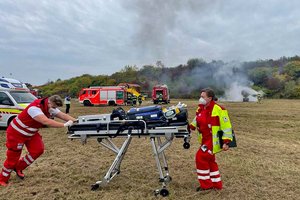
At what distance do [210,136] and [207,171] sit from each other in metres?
0.58

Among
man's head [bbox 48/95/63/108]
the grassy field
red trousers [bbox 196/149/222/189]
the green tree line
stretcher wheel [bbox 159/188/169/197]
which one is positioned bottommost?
the grassy field

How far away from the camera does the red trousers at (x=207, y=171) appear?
16.9 ft

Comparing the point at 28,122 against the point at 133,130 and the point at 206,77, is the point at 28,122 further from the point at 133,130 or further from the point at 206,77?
the point at 206,77

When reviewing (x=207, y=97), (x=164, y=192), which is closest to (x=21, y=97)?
(x=164, y=192)

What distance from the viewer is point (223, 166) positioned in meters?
6.93

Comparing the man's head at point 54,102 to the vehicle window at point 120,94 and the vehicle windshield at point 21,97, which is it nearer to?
the vehicle windshield at point 21,97

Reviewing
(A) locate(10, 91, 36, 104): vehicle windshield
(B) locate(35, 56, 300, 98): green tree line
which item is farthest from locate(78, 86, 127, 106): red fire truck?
(A) locate(10, 91, 36, 104): vehicle windshield

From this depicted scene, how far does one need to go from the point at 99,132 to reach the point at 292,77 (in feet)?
236

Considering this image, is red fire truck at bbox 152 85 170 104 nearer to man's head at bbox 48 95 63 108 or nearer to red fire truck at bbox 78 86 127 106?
red fire truck at bbox 78 86 127 106

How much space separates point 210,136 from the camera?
5.20 m

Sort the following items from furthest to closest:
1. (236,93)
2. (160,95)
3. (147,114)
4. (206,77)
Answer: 1. (236,93)
2. (206,77)
3. (160,95)
4. (147,114)

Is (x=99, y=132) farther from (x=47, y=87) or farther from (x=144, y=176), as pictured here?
(x=47, y=87)

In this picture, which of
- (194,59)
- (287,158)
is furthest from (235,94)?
(287,158)

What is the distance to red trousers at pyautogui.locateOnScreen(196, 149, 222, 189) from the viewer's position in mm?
5164
